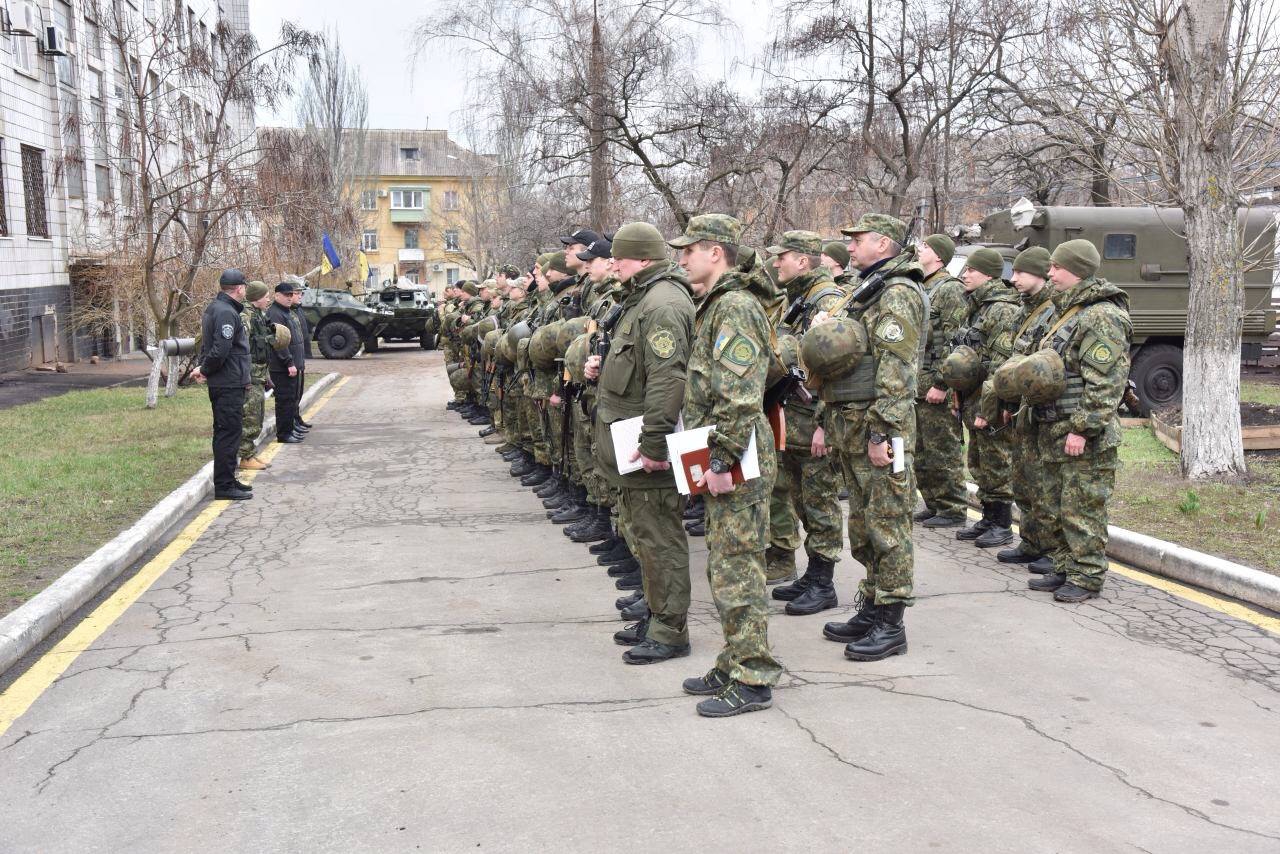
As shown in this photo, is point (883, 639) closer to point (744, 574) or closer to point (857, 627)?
point (857, 627)

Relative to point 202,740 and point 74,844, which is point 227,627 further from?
point 74,844

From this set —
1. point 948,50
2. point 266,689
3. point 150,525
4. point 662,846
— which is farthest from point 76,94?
point 662,846

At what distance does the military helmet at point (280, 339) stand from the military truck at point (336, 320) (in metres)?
15.6

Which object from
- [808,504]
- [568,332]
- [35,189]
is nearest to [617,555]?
[808,504]

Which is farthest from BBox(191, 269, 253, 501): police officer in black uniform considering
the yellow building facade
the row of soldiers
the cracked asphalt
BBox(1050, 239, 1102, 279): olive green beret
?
the yellow building facade

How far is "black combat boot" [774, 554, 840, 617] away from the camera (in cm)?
596

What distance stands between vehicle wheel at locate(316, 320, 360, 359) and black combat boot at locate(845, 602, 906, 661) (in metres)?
24.2

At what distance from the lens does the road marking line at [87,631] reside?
470 cm

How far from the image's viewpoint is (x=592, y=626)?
5.75m

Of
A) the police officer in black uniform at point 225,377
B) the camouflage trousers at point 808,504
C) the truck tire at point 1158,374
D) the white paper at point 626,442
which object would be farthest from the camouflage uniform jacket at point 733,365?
the truck tire at point 1158,374

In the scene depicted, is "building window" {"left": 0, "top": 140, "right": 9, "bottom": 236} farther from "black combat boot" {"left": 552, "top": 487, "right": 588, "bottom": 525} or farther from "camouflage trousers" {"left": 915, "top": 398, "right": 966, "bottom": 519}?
"camouflage trousers" {"left": 915, "top": 398, "right": 966, "bottom": 519}

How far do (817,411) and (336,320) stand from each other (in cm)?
2340

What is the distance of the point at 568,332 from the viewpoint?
26.7 ft

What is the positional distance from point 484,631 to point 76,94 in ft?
78.3
